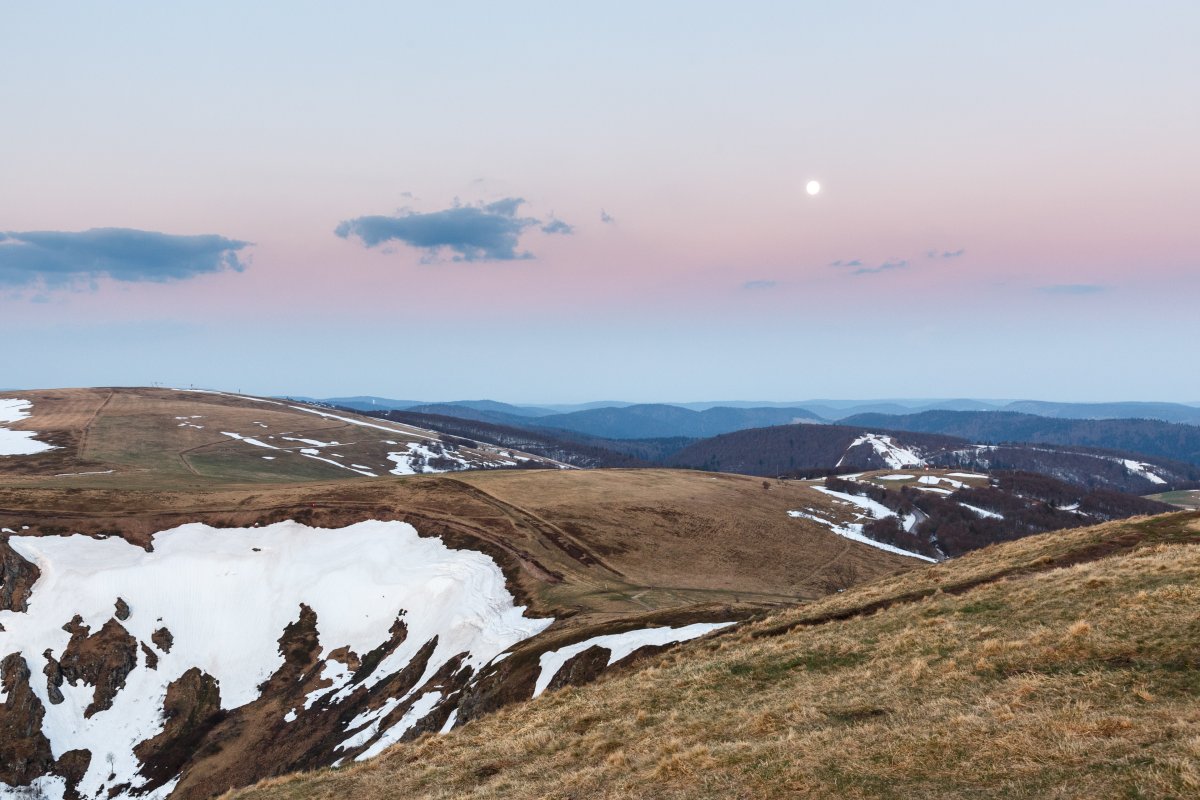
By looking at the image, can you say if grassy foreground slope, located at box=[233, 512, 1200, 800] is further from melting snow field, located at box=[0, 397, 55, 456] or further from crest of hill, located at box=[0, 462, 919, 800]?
melting snow field, located at box=[0, 397, 55, 456]

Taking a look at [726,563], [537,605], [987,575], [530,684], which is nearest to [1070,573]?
[987,575]

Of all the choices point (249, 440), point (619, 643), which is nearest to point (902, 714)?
point (619, 643)

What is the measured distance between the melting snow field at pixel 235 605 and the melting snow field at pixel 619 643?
1176 centimetres

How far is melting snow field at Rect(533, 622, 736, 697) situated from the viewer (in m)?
37.8

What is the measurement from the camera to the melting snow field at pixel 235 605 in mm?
58812

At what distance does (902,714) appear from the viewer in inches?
614

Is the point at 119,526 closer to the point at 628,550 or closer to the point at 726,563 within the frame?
the point at 628,550

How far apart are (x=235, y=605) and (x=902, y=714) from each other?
8177cm

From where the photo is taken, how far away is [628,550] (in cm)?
8944

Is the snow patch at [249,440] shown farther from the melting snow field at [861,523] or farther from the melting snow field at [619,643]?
the melting snow field at [619,643]

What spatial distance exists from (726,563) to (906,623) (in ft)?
212

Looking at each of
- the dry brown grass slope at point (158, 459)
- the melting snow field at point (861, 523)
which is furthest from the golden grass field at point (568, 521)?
the melting snow field at point (861, 523)

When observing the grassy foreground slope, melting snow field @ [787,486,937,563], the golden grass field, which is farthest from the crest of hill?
the grassy foreground slope

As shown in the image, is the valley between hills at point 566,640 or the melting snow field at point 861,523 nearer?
the valley between hills at point 566,640
